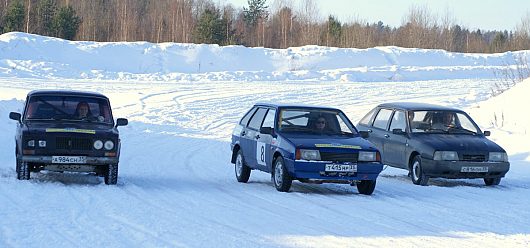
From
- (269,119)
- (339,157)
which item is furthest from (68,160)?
(339,157)

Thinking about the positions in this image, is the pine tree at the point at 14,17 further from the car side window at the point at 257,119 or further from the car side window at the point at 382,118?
the car side window at the point at 257,119

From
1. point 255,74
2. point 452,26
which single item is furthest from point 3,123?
point 452,26

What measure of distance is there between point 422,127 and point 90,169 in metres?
6.29

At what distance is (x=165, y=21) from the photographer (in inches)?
3302

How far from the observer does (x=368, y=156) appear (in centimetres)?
1270

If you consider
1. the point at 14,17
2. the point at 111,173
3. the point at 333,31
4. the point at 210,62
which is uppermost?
the point at 333,31

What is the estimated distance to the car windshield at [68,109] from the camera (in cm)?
1370

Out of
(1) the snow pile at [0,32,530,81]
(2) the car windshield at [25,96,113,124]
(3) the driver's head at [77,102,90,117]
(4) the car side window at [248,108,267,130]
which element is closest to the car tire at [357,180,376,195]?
(4) the car side window at [248,108,267,130]

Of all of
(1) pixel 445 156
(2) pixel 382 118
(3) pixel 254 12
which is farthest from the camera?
(3) pixel 254 12

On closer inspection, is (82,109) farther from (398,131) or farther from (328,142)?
(398,131)

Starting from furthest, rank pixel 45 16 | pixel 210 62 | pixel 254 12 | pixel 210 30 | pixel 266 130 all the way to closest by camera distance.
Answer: pixel 254 12 → pixel 210 30 → pixel 45 16 → pixel 210 62 → pixel 266 130

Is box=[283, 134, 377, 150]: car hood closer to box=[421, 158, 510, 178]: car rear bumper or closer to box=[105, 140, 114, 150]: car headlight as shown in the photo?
box=[421, 158, 510, 178]: car rear bumper

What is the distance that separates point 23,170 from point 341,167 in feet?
15.5

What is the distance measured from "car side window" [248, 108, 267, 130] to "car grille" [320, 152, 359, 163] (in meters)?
2.14
